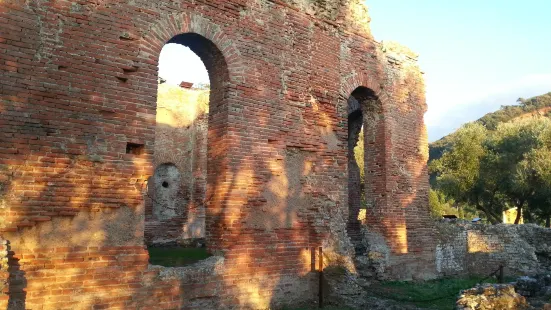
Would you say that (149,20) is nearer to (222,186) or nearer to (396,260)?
(222,186)

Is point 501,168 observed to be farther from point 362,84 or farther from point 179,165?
point 179,165

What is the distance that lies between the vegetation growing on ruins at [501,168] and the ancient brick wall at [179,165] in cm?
1237

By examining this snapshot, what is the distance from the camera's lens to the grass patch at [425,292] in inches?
334

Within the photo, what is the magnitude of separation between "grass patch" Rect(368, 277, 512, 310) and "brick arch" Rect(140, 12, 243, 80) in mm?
5339

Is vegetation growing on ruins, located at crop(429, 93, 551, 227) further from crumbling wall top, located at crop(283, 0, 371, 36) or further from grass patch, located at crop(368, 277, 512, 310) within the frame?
crumbling wall top, located at crop(283, 0, 371, 36)

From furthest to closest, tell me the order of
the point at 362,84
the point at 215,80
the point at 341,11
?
the point at 362,84 < the point at 341,11 < the point at 215,80

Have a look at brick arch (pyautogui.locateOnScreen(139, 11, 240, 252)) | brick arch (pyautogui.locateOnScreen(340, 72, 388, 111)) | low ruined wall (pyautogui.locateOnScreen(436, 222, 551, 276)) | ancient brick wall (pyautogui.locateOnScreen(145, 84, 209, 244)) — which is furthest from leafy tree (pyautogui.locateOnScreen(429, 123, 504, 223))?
brick arch (pyautogui.locateOnScreen(139, 11, 240, 252))

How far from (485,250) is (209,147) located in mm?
9583

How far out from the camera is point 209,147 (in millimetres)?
7598

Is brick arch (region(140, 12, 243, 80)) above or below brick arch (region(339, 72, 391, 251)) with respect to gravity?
above

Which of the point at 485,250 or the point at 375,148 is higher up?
the point at 375,148

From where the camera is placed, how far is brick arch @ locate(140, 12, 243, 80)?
21.3 feet

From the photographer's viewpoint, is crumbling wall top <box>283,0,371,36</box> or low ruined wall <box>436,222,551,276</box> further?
low ruined wall <box>436,222,551,276</box>

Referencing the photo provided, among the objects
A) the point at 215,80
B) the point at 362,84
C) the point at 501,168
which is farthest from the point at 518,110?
the point at 215,80
